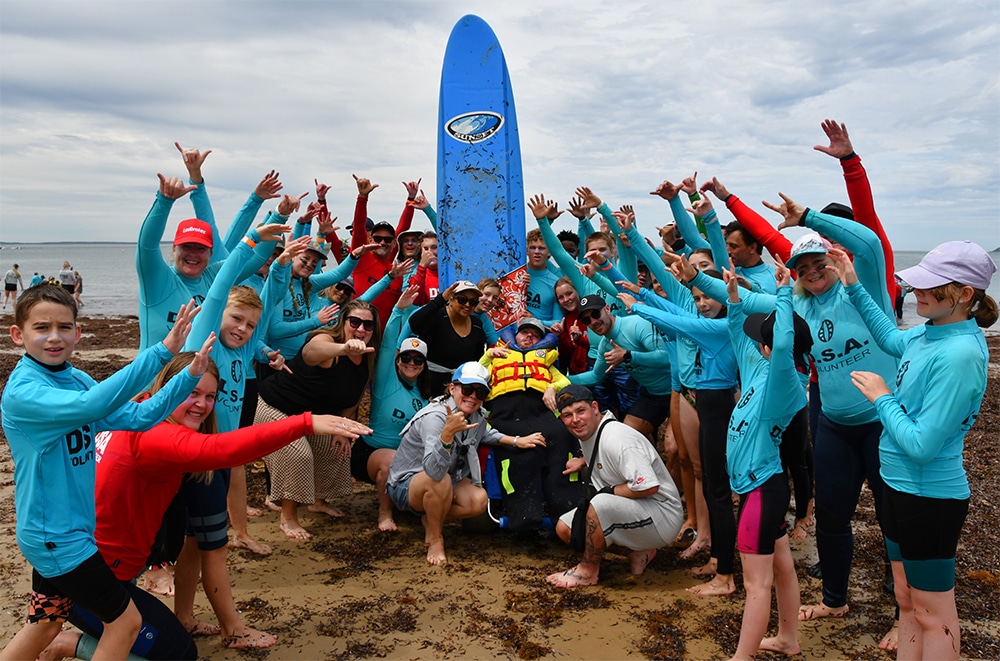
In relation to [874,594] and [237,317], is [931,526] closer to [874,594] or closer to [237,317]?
[874,594]

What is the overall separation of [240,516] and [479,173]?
13.2 ft

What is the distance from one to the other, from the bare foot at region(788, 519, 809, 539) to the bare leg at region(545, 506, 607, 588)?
1.67 m

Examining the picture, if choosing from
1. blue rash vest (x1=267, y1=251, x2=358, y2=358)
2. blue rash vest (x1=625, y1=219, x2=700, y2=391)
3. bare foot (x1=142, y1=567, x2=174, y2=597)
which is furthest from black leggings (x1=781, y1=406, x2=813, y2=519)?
bare foot (x1=142, y1=567, x2=174, y2=597)

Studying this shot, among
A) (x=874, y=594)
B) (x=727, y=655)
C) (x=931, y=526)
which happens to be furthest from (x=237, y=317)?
(x=874, y=594)

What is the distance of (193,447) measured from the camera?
2.79 meters

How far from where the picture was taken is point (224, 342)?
4004 millimetres

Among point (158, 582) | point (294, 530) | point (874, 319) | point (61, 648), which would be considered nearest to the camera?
point (61, 648)

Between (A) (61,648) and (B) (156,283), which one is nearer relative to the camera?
(A) (61,648)

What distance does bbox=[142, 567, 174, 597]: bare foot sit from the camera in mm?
4047

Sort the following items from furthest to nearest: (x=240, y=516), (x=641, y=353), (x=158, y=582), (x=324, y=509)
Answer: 1. (x=324, y=509)
2. (x=641, y=353)
3. (x=240, y=516)
4. (x=158, y=582)

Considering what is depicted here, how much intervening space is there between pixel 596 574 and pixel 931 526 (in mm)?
1968

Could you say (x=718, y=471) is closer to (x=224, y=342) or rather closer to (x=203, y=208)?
(x=224, y=342)

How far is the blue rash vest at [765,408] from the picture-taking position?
10.3 feet

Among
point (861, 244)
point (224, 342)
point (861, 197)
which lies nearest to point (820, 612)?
point (861, 244)
